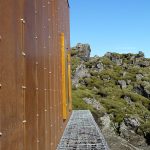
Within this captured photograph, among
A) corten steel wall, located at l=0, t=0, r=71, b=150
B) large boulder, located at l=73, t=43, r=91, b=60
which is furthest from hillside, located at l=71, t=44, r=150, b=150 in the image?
corten steel wall, located at l=0, t=0, r=71, b=150

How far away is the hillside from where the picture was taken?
33.4 meters

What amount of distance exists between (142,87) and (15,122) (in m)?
46.8

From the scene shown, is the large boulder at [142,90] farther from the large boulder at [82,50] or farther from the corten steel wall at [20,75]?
the corten steel wall at [20,75]

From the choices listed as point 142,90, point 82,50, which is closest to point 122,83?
point 142,90

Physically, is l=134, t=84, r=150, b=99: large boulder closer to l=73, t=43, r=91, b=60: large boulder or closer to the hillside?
the hillside

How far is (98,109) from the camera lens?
36.4 meters

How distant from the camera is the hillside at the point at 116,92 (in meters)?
33.4

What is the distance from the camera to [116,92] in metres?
47.3

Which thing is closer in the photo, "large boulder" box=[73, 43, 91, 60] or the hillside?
the hillside

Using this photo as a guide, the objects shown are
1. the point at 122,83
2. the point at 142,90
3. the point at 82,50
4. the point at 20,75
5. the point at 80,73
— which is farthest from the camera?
the point at 82,50

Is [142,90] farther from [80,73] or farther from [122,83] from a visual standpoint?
[80,73]

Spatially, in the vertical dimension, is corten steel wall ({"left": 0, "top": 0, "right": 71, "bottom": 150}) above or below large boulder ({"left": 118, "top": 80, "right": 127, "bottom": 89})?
below

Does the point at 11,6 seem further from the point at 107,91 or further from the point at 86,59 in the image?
the point at 86,59

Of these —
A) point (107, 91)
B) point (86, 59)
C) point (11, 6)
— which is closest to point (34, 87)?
point (11, 6)
